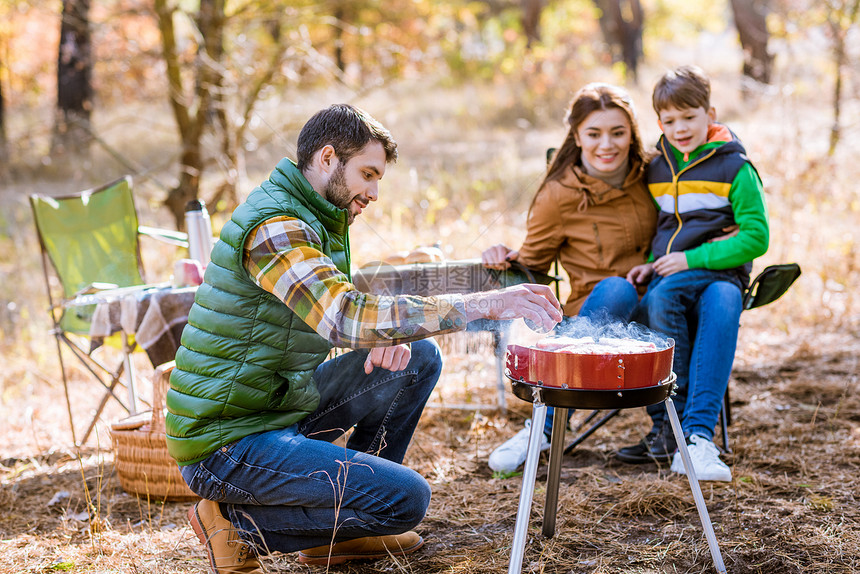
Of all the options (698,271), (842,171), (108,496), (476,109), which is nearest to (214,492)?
(108,496)

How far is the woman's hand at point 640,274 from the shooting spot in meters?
3.06

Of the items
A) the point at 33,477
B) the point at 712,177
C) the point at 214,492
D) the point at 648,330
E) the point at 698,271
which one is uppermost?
the point at 712,177

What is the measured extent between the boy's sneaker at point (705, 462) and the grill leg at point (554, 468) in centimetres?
54

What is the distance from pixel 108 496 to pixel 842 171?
6.43 meters

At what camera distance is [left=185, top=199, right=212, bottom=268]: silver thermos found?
336 cm

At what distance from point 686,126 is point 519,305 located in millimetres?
1546

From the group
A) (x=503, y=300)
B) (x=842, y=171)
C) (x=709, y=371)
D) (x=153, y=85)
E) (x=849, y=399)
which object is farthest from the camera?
(x=153, y=85)

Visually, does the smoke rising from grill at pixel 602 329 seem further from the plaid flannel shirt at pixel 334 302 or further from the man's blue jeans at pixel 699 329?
the plaid flannel shirt at pixel 334 302

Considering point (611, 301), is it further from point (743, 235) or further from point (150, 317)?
point (150, 317)

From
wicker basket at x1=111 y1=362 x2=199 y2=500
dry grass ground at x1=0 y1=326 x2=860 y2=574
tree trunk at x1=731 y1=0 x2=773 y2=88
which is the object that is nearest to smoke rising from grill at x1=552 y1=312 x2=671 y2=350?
dry grass ground at x1=0 y1=326 x2=860 y2=574

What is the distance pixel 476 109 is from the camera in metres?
12.1

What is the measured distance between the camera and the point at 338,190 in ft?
6.70

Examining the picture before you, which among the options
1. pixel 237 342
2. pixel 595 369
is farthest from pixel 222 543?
pixel 595 369

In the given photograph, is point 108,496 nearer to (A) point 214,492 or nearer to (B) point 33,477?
(B) point 33,477
